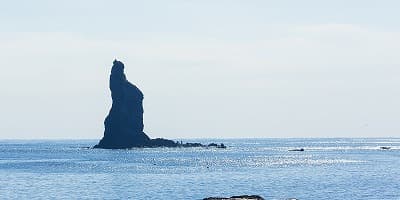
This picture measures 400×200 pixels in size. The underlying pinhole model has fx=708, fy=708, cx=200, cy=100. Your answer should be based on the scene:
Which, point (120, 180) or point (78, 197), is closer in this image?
point (78, 197)

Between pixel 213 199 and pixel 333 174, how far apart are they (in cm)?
6761

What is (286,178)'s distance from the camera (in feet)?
393

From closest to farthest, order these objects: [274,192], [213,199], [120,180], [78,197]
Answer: [213,199]
[78,197]
[274,192]
[120,180]

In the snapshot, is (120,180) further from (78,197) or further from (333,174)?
(333,174)

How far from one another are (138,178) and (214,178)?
43.9ft

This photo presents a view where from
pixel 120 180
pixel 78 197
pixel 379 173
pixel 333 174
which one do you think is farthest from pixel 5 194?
pixel 379 173

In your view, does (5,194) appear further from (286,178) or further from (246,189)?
(286,178)

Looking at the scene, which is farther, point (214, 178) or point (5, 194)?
point (214, 178)

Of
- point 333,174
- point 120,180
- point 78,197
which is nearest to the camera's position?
point 78,197

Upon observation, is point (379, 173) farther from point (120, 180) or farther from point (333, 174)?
point (120, 180)

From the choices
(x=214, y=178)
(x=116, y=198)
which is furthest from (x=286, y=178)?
(x=116, y=198)

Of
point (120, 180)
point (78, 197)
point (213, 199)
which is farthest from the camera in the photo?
point (120, 180)

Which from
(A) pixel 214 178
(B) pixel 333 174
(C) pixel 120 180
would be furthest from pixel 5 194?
(B) pixel 333 174

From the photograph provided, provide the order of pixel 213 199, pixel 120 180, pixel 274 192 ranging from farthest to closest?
pixel 120 180 → pixel 274 192 → pixel 213 199
